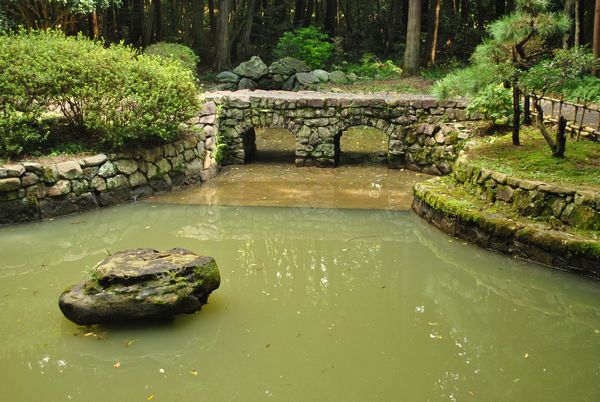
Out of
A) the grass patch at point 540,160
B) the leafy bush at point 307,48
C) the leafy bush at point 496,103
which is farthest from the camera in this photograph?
the leafy bush at point 307,48

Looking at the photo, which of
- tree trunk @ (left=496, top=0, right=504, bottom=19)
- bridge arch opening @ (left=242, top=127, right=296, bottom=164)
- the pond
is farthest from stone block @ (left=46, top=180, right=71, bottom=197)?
tree trunk @ (left=496, top=0, right=504, bottom=19)

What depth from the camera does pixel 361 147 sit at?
52.1 feet

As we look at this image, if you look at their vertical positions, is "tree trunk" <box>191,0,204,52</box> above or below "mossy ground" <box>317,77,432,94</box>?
above

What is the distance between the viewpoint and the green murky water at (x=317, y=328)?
510 cm

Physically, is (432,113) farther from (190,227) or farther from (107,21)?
(107,21)

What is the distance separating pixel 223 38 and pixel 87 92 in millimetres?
13163

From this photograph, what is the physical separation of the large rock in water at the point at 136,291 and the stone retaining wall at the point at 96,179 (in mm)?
3900

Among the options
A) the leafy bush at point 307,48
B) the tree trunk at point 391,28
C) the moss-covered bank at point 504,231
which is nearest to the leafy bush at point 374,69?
the leafy bush at point 307,48

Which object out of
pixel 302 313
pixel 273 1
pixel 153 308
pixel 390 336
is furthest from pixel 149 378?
Answer: pixel 273 1

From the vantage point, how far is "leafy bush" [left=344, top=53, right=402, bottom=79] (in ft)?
66.2

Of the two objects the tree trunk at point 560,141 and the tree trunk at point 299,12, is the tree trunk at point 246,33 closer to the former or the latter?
the tree trunk at point 299,12

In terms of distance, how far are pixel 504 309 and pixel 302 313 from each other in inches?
92.9

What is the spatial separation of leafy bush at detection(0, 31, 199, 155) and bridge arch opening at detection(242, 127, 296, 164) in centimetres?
280

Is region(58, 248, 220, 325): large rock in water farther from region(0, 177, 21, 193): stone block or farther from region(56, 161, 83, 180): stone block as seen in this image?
region(56, 161, 83, 180): stone block
